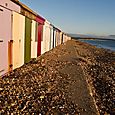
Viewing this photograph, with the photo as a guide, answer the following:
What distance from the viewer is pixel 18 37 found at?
10.4 meters

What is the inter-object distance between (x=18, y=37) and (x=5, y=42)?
184 centimetres

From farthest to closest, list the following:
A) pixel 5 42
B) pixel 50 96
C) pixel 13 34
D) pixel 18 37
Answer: pixel 18 37 → pixel 13 34 → pixel 5 42 → pixel 50 96

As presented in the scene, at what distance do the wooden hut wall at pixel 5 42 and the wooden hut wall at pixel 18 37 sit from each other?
575mm

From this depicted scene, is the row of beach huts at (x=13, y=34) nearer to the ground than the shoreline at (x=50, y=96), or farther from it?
farther from it

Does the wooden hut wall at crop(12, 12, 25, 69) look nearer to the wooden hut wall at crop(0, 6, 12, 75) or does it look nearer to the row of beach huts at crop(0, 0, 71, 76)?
the row of beach huts at crop(0, 0, 71, 76)

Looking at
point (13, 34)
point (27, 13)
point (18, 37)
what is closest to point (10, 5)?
point (13, 34)

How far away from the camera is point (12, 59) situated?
9547mm

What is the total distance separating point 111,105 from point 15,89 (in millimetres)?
3329

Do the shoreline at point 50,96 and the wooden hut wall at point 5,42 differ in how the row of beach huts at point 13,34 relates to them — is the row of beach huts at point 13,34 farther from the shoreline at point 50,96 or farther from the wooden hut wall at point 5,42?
the shoreline at point 50,96

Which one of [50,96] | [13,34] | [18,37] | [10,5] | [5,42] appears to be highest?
[10,5]

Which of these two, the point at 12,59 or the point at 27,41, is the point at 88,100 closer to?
the point at 12,59

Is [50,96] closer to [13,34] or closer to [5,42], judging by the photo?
[5,42]

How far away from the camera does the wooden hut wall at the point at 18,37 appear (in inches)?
380

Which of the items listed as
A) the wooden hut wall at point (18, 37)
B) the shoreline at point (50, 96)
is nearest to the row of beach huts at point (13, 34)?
the wooden hut wall at point (18, 37)
